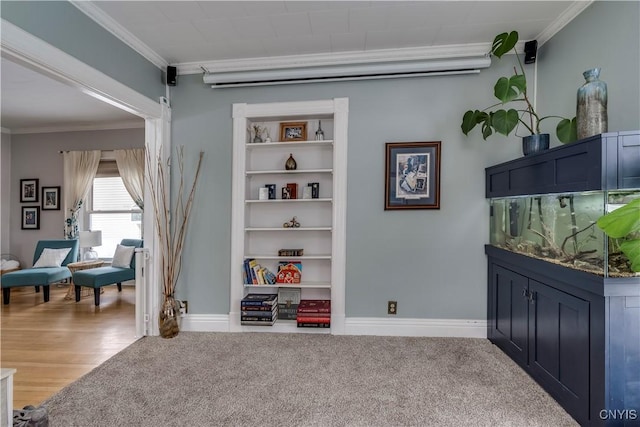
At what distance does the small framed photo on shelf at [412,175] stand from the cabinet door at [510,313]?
0.83 metres

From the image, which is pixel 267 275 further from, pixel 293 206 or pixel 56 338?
pixel 56 338

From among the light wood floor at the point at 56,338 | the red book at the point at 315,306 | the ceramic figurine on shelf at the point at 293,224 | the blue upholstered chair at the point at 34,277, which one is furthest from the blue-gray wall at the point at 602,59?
the blue upholstered chair at the point at 34,277

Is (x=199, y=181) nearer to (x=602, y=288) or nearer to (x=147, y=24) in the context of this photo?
(x=147, y=24)

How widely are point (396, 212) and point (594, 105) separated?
155 cm

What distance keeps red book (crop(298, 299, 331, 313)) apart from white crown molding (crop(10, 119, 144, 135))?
164 inches

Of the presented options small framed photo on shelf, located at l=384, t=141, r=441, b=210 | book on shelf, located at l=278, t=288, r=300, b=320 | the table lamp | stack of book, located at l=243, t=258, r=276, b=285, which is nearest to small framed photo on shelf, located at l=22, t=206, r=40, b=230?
the table lamp

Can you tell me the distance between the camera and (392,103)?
2.87 metres

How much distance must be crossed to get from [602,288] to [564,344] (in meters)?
0.51

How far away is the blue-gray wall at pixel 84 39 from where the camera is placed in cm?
175

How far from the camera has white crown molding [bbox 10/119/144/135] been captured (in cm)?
498

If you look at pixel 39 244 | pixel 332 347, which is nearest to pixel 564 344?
pixel 332 347

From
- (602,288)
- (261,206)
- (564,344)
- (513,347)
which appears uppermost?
(261,206)

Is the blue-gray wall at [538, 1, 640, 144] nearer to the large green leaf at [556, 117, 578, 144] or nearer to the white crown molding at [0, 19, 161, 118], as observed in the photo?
the large green leaf at [556, 117, 578, 144]

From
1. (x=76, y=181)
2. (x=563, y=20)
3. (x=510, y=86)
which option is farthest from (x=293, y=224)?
(x=76, y=181)
